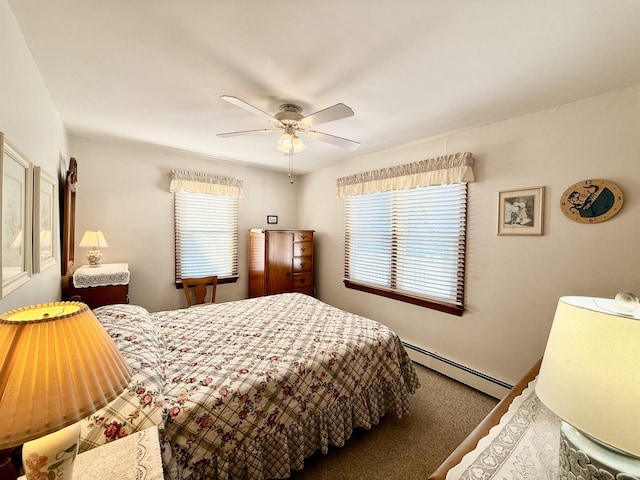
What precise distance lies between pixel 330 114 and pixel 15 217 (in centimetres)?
172

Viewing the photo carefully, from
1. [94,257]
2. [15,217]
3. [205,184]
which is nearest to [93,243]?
[94,257]

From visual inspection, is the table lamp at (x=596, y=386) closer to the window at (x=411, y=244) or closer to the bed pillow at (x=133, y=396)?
the bed pillow at (x=133, y=396)

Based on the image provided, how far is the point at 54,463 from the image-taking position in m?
0.66

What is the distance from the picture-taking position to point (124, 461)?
875 millimetres

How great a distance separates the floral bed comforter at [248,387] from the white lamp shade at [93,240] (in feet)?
3.59

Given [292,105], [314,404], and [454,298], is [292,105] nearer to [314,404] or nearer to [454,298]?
[314,404]

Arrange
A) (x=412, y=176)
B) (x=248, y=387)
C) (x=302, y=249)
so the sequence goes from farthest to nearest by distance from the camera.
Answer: (x=302, y=249) → (x=412, y=176) → (x=248, y=387)

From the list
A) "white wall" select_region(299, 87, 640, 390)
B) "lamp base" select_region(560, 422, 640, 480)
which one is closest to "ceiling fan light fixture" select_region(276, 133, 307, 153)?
"white wall" select_region(299, 87, 640, 390)

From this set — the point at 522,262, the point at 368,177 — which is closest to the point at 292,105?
the point at 368,177

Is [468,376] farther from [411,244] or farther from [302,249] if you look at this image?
[302,249]

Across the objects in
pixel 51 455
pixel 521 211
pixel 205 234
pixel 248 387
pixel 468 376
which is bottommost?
pixel 468 376

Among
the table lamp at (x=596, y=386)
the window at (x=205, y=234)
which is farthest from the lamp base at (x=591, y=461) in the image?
the window at (x=205, y=234)

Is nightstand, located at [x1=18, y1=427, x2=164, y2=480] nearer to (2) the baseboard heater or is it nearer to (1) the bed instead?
(1) the bed

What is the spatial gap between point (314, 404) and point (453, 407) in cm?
142
